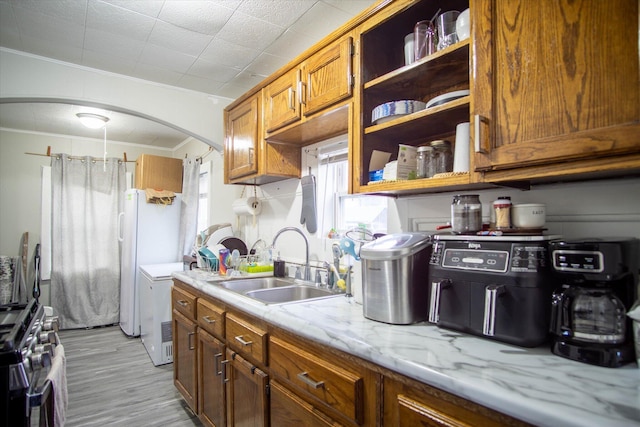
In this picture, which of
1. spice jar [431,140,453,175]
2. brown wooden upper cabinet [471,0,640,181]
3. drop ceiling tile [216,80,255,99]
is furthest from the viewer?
drop ceiling tile [216,80,255,99]

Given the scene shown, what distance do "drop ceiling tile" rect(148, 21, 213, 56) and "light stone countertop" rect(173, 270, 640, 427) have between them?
179 centimetres

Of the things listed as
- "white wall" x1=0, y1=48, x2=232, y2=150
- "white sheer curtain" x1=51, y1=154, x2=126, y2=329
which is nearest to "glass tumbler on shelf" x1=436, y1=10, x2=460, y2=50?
"white wall" x1=0, y1=48, x2=232, y2=150

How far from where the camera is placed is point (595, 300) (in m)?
0.83

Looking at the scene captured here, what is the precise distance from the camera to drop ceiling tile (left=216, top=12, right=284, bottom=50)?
1932 mm

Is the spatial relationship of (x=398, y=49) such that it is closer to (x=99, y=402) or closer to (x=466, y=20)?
(x=466, y=20)

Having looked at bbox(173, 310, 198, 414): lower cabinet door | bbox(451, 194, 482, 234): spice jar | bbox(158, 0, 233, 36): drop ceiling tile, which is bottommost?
bbox(173, 310, 198, 414): lower cabinet door

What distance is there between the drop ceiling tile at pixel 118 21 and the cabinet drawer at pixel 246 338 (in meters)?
1.68

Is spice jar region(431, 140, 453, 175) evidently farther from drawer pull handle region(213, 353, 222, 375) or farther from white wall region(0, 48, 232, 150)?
white wall region(0, 48, 232, 150)

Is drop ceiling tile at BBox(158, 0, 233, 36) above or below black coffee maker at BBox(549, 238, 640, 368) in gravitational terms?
above

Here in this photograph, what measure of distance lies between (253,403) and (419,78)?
1.49 meters

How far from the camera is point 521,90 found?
0.94 metres

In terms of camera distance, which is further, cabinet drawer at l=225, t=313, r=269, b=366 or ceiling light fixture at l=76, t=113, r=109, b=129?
ceiling light fixture at l=76, t=113, r=109, b=129

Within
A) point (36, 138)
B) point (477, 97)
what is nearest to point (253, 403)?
point (477, 97)

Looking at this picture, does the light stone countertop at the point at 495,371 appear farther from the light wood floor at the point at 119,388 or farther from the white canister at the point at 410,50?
the light wood floor at the point at 119,388
